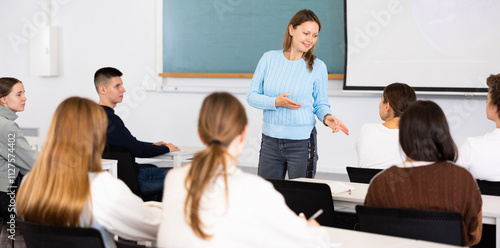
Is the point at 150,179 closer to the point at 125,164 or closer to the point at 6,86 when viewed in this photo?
the point at 125,164

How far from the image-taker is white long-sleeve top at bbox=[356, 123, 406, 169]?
10.2ft

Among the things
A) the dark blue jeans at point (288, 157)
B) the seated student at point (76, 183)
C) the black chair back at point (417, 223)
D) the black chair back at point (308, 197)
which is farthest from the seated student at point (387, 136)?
the seated student at point (76, 183)

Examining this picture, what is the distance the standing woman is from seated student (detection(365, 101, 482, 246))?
3.69ft

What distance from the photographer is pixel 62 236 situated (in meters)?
1.71

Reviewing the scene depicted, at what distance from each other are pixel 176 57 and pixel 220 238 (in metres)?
5.22

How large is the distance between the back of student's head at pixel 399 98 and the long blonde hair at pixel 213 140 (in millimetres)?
1809

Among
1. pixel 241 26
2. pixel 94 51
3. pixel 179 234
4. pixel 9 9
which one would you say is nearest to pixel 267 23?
pixel 241 26

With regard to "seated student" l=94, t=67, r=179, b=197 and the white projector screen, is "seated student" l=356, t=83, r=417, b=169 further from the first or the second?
the white projector screen

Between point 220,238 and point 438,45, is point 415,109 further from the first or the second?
point 438,45

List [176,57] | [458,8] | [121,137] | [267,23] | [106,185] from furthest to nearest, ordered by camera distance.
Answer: [176,57] → [267,23] → [458,8] → [121,137] → [106,185]

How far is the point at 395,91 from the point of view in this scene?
3242 mm

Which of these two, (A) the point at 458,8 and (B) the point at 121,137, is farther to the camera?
(A) the point at 458,8

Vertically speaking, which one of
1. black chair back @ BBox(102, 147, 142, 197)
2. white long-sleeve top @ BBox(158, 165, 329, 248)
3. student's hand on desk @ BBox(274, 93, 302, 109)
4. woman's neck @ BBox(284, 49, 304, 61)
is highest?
woman's neck @ BBox(284, 49, 304, 61)

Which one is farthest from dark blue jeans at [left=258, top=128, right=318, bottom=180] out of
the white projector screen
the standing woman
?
the white projector screen
